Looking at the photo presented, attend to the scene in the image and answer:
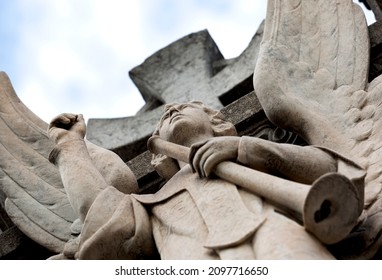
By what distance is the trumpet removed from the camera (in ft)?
14.9

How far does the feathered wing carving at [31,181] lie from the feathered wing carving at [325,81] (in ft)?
4.95

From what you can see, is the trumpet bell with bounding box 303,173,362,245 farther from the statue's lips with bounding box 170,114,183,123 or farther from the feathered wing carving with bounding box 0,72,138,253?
the feathered wing carving with bounding box 0,72,138,253

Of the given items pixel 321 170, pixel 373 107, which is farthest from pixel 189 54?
pixel 321 170

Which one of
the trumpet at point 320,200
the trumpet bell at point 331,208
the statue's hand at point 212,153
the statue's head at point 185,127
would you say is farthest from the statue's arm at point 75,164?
the trumpet bell at point 331,208

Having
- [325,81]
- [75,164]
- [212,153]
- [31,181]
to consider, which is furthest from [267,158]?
[31,181]

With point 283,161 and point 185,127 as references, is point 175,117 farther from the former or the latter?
point 283,161

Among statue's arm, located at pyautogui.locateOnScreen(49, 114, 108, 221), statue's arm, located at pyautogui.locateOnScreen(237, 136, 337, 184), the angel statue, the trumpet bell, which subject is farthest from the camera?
statue's arm, located at pyautogui.locateOnScreen(49, 114, 108, 221)

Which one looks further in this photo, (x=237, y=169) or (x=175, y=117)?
(x=175, y=117)

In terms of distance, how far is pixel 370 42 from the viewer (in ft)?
21.2

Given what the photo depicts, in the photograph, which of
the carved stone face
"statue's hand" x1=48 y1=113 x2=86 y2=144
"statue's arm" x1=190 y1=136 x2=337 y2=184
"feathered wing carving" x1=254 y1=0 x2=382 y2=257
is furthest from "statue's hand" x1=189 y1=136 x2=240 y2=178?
"statue's hand" x1=48 y1=113 x2=86 y2=144

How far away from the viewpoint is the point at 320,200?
4.56 m

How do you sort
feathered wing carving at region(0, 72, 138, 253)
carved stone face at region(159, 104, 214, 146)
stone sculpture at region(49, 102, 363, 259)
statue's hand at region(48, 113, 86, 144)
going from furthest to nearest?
feathered wing carving at region(0, 72, 138, 253), statue's hand at region(48, 113, 86, 144), carved stone face at region(159, 104, 214, 146), stone sculpture at region(49, 102, 363, 259)

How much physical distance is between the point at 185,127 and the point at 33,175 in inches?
58.5

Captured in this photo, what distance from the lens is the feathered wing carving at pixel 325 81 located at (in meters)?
5.70
